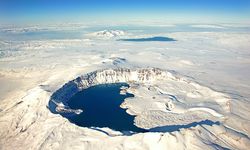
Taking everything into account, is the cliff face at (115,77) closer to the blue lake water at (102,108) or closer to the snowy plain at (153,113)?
the snowy plain at (153,113)

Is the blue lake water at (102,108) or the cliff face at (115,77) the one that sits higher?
the cliff face at (115,77)

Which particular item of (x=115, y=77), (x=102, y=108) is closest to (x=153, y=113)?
(x=102, y=108)

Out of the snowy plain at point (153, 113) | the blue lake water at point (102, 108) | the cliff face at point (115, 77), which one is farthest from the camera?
the cliff face at point (115, 77)

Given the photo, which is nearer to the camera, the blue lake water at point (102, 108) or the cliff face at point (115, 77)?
the blue lake water at point (102, 108)

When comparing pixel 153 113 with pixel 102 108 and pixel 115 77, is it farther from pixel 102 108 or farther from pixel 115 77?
pixel 115 77

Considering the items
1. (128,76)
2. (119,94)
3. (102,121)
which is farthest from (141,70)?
(102,121)

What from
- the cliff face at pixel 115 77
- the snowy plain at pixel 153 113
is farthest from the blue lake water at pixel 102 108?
the snowy plain at pixel 153 113

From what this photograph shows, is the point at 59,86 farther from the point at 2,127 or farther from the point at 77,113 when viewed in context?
the point at 2,127

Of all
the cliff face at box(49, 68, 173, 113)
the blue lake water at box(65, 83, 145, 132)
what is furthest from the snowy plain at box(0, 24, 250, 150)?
the blue lake water at box(65, 83, 145, 132)
